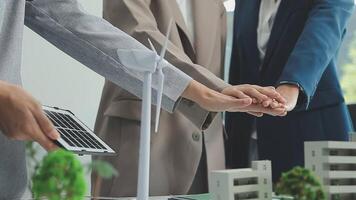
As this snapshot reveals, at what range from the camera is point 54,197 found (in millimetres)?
410

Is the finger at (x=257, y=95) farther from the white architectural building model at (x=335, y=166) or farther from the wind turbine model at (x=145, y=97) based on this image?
the wind turbine model at (x=145, y=97)

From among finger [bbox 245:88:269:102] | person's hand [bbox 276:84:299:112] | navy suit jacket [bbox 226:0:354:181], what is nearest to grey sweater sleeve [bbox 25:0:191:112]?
finger [bbox 245:88:269:102]

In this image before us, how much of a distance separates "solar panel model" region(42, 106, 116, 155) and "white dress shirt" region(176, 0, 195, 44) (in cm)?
53

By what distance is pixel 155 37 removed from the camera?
3.93 ft

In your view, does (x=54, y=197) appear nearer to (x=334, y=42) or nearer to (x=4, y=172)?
(x=4, y=172)

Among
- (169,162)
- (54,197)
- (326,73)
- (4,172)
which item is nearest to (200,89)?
(169,162)

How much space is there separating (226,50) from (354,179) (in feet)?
2.09

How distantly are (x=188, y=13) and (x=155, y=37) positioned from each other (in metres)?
0.19

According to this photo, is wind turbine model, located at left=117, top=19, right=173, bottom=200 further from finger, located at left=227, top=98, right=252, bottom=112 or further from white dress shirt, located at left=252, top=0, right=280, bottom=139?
white dress shirt, located at left=252, top=0, right=280, bottom=139

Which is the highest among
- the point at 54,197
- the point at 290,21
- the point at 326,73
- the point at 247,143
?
the point at 290,21

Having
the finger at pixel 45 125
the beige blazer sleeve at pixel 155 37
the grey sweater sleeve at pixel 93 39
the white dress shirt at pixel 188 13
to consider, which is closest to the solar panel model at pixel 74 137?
the finger at pixel 45 125

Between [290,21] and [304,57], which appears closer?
[304,57]

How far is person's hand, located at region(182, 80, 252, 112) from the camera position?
104cm

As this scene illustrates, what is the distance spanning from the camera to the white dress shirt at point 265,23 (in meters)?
1.42
